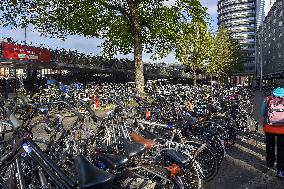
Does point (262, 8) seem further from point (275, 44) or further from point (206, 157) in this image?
point (206, 157)

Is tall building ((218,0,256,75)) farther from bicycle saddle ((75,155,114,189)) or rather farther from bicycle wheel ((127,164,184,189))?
bicycle saddle ((75,155,114,189))

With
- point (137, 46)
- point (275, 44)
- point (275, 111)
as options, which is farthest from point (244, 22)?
point (275, 111)

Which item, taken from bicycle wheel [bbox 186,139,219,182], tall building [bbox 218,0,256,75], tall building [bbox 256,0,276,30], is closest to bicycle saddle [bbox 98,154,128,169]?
bicycle wheel [bbox 186,139,219,182]

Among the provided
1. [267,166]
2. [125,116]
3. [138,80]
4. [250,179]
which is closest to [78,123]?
[125,116]

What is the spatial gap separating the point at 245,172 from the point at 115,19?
14.9 metres

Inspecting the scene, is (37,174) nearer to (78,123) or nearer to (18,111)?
(78,123)

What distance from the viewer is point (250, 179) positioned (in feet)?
21.8

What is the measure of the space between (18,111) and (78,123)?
5.31 ft

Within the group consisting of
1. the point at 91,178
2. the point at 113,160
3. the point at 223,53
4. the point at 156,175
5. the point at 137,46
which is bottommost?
the point at 156,175

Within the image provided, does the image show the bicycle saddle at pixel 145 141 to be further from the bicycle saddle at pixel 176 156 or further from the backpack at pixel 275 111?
the backpack at pixel 275 111

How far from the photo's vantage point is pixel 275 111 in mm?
6805

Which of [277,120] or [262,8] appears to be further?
[262,8]

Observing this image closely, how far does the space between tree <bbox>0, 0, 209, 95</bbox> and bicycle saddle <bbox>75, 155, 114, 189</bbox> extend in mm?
16925

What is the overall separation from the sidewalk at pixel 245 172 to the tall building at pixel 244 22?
396 feet
